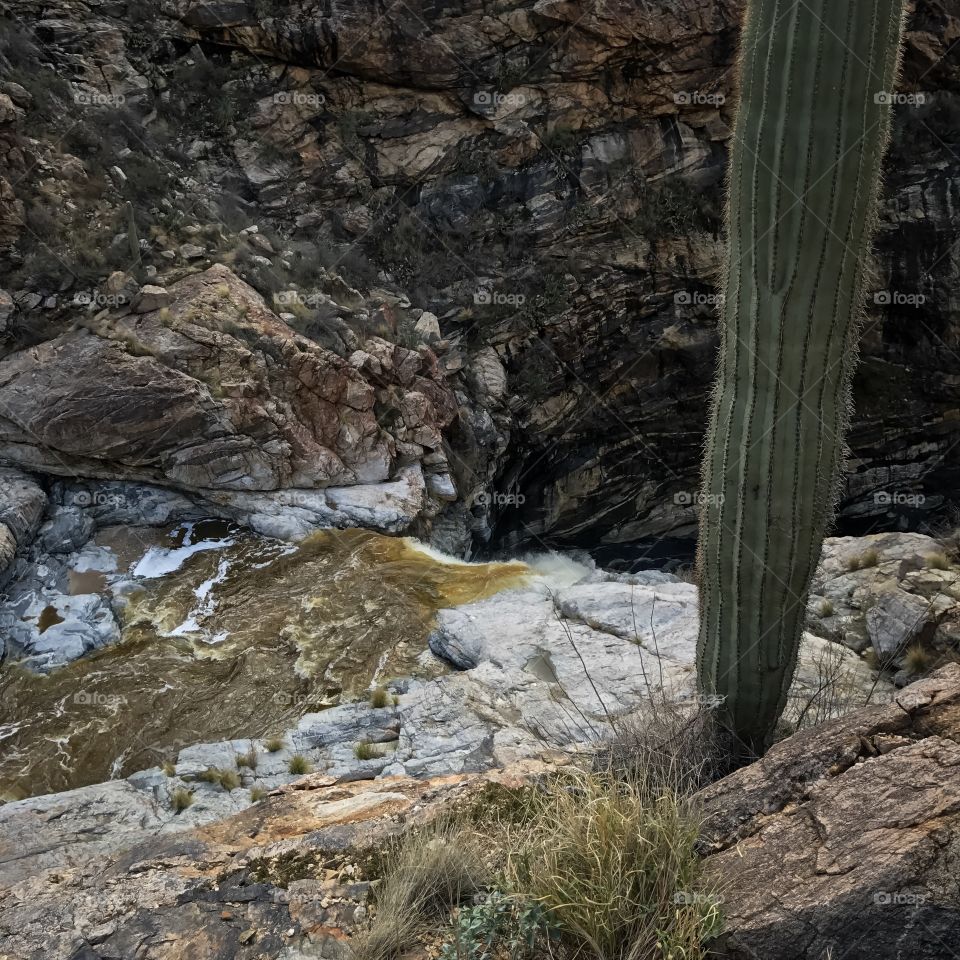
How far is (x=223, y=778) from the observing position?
4520mm

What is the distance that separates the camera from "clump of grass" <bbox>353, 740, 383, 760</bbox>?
4621 millimetres

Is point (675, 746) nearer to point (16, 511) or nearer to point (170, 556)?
point (170, 556)

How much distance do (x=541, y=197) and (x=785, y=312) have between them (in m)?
13.8

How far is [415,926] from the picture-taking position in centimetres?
207

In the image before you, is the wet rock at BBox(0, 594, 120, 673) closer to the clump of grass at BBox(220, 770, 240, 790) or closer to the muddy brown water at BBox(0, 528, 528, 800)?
the muddy brown water at BBox(0, 528, 528, 800)

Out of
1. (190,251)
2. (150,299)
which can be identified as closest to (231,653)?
(150,299)

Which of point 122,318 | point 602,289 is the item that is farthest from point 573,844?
point 602,289

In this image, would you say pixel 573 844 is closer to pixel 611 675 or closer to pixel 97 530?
pixel 611 675

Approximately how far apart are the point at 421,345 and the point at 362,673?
22.1 ft

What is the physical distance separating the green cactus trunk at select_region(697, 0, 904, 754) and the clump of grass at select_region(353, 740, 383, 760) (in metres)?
2.56

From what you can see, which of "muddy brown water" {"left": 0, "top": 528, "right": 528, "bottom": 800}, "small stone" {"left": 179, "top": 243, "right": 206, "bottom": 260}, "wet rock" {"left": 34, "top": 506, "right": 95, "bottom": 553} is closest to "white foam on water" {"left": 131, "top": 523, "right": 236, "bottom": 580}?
"muddy brown water" {"left": 0, "top": 528, "right": 528, "bottom": 800}

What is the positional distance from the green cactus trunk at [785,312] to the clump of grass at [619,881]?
1.03m

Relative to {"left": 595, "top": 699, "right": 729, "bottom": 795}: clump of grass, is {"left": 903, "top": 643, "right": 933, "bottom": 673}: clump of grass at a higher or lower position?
lower

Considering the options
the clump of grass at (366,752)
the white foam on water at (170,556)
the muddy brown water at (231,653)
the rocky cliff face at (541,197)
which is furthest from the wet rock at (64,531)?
the rocky cliff face at (541,197)
